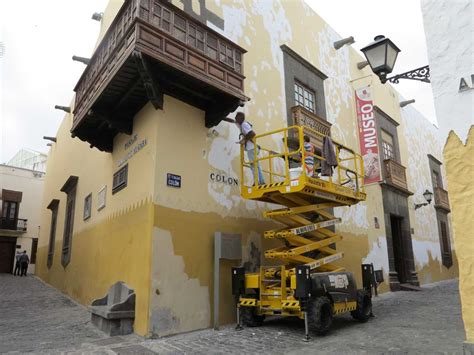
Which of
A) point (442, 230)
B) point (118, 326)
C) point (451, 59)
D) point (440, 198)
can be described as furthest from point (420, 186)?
point (118, 326)

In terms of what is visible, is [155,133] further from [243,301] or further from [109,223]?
[243,301]

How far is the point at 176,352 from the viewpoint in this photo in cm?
599

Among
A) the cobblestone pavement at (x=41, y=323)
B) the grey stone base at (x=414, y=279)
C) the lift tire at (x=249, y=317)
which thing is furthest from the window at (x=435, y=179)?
the cobblestone pavement at (x=41, y=323)

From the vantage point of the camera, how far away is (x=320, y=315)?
6930 millimetres

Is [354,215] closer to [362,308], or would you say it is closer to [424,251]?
[362,308]

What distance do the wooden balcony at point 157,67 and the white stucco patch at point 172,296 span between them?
291 centimetres

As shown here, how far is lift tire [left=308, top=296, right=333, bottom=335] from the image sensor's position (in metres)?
6.81

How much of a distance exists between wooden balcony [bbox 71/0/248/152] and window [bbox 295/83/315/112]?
12.1 ft

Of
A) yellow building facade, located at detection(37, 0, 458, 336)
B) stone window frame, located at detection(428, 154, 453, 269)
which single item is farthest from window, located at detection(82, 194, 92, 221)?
stone window frame, located at detection(428, 154, 453, 269)

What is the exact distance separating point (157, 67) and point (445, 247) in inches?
752

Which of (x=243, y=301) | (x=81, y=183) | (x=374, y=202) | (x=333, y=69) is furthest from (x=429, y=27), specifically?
(x=81, y=183)

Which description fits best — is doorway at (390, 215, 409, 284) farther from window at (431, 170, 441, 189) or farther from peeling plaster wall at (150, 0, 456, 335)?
window at (431, 170, 441, 189)

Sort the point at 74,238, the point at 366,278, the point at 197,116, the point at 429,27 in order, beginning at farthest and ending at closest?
1. the point at 74,238
2. the point at 366,278
3. the point at 197,116
4. the point at 429,27

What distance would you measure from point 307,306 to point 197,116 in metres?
4.55
